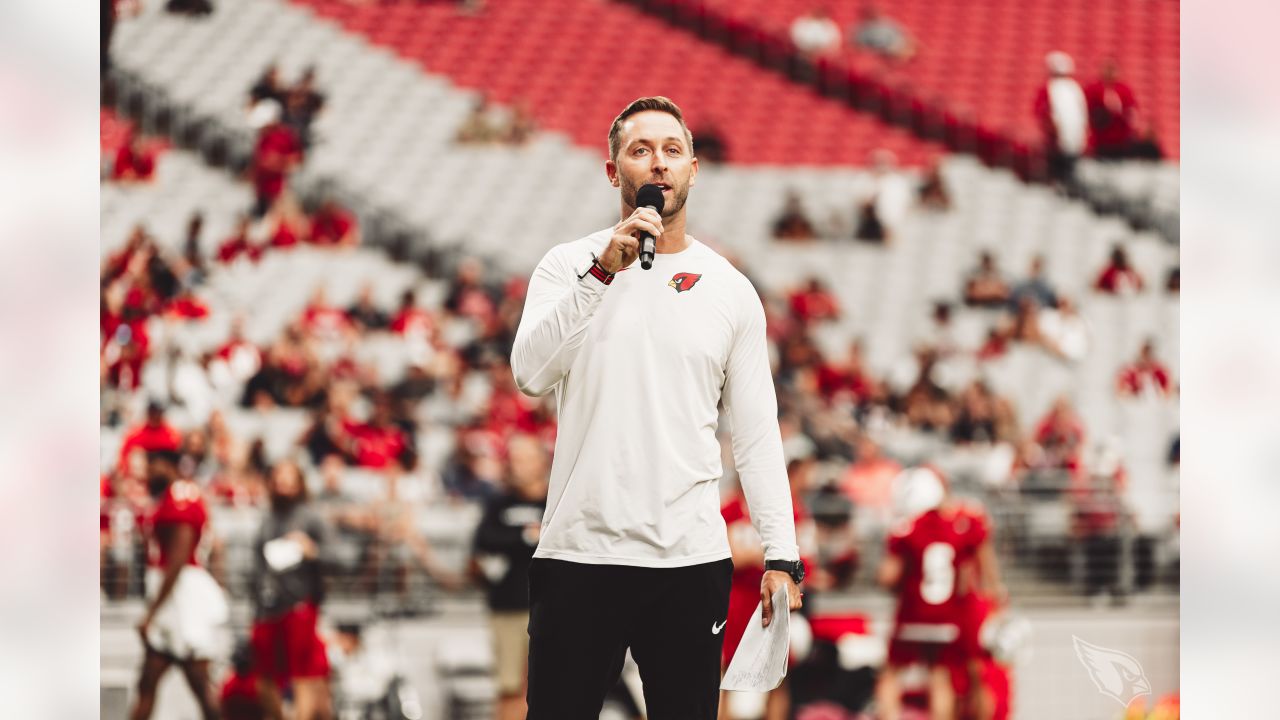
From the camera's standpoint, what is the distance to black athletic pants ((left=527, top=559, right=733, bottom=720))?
2322mm

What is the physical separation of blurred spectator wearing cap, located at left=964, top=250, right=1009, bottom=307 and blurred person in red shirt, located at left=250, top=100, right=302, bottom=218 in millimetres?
5042

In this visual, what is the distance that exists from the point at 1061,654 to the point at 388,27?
8699 millimetres

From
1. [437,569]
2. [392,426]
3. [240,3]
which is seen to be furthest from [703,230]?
[437,569]

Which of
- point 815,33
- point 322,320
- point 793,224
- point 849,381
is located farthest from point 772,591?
point 815,33

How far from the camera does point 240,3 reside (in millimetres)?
12742

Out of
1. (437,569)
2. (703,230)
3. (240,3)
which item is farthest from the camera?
(240,3)

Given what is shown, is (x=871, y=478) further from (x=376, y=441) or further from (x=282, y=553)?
(x=282, y=553)

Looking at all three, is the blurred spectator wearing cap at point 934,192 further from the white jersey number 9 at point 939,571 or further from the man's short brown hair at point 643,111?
the man's short brown hair at point 643,111

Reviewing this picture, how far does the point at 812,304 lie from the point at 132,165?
5143mm

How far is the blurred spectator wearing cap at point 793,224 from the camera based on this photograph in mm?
11305

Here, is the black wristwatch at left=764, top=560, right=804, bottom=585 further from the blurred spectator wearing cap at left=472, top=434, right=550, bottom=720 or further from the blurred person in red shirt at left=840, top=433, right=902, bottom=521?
the blurred person in red shirt at left=840, top=433, right=902, bottom=521

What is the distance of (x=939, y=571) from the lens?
5.90 m

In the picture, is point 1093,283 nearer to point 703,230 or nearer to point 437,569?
point 703,230

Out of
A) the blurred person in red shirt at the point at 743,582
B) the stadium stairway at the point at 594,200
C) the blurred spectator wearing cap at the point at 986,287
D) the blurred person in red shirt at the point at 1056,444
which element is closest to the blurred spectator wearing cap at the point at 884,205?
the stadium stairway at the point at 594,200
